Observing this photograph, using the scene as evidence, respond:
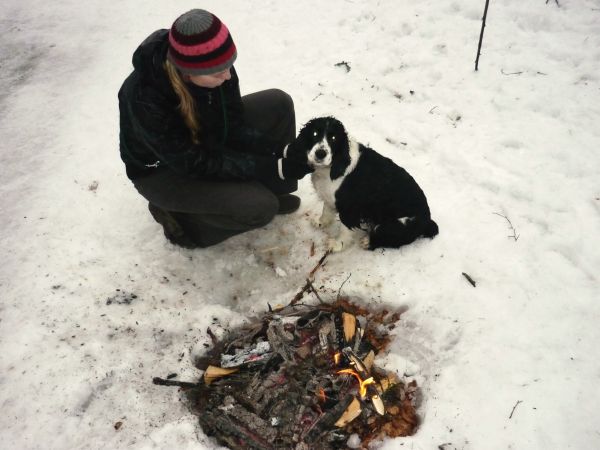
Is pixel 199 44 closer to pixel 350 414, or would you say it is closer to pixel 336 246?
pixel 336 246

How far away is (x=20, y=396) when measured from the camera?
260cm

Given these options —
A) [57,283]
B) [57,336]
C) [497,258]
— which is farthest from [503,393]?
[57,283]

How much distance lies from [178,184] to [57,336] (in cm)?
140

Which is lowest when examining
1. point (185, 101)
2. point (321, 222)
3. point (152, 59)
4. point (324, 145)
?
point (321, 222)

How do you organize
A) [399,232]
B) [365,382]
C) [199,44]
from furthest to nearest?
[399,232] < [365,382] < [199,44]

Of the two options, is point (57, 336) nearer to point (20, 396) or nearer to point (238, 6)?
point (20, 396)

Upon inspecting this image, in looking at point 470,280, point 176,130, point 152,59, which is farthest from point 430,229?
point 152,59

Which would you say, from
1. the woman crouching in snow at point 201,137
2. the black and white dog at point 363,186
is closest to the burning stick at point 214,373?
the woman crouching in snow at point 201,137

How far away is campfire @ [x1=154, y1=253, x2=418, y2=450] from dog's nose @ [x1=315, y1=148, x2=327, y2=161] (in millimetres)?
1166

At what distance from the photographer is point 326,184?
3.30 metres

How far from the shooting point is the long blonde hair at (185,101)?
2.52 metres

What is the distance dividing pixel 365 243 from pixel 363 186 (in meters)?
0.62

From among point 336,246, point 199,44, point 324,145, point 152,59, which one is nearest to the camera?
point 199,44

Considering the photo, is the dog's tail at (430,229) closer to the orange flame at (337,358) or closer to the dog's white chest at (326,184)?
the dog's white chest at (326,184)
